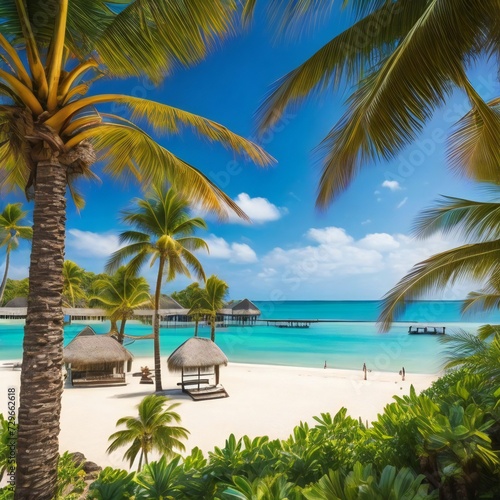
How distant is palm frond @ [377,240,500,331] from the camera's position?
18.9 ft

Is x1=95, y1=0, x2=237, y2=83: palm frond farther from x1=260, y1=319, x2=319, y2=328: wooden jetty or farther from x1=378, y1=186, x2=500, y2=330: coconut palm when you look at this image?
x1=260, y1=319, x2=319, y2=328: wooden jetty

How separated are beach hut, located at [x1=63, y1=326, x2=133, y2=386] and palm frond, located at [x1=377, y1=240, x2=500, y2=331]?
13.9 metres

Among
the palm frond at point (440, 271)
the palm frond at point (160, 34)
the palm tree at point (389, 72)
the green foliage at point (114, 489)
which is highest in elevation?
the palm frond at point (160, 34)

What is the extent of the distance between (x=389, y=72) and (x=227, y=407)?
12260 millimetres

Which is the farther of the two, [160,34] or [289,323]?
[289,323]

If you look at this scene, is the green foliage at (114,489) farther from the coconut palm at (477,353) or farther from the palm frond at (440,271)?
the palm frond at (440,271)

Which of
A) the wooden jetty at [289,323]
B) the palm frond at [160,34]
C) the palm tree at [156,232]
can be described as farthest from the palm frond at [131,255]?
the wooden jetty at [289,323]

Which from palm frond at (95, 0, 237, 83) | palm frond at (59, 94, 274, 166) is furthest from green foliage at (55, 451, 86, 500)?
palm frond at (95, 0, 237, 83)

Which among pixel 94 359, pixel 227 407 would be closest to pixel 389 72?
pixel 227 407

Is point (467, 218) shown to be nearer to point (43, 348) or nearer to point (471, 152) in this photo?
point (471, 152)

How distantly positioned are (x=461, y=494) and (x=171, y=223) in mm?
15274

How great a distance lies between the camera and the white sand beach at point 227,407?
9719mm

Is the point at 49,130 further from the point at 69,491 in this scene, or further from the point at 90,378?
the point at 90,378

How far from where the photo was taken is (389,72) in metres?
3.01
